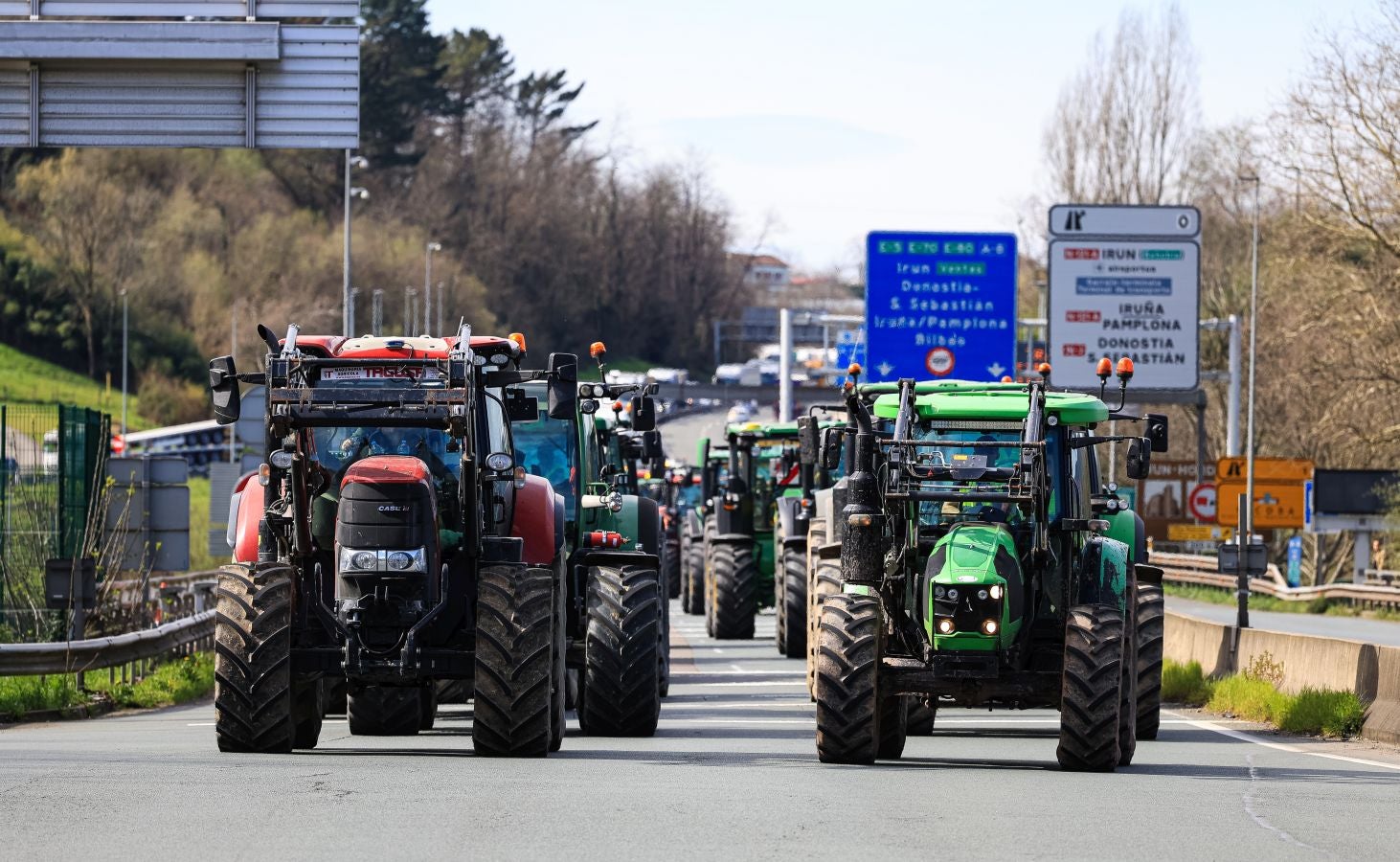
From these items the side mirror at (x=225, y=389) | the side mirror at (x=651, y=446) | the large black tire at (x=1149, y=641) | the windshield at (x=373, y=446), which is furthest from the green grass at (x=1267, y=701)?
the side mirror at (x=225, y=389)

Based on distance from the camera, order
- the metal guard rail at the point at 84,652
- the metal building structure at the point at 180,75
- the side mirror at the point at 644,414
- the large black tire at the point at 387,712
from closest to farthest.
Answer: the large black tire at the point at 387,712 < the side mirror at the point at 644,414 < the metal guard rail at the point at 84,652 < the metal building structure at the point at 180,75

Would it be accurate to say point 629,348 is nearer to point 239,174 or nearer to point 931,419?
point 239,174

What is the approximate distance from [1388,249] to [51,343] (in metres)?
61.0

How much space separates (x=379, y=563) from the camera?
14.6 metres

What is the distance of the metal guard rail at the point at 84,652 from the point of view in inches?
824

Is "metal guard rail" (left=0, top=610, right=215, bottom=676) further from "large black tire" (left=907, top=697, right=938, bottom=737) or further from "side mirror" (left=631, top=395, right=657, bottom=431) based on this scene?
"large black tire" (left=907, top=697, right=938, bottom=737)

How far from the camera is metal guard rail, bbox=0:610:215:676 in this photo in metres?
20.9

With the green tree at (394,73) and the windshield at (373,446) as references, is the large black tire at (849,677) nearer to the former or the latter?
the windshield at (373,446)

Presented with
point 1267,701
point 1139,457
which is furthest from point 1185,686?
point 1139,457

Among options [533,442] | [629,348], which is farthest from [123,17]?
[629,348]

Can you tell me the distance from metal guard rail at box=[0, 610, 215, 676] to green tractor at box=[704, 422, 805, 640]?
9.90 meters

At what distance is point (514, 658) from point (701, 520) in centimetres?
2660

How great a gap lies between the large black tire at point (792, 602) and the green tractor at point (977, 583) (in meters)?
11.2

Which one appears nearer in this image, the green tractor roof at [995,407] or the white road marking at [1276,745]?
the green tractor roof at [995,407]
